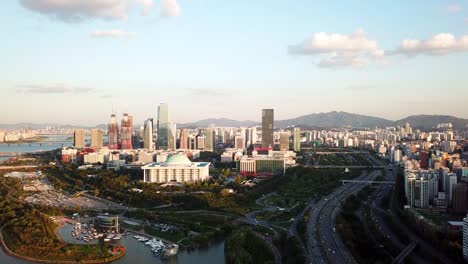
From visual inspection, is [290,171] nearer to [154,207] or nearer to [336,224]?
[154,207]

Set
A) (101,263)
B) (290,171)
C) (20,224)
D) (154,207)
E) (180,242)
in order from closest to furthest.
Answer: (101,263)
(180,242)
(20,224)
(154,207)
(290,171)

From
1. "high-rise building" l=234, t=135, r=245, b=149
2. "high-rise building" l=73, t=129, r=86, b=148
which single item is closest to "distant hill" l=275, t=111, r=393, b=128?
"high-rise building" l=234, t=135, r=245, b=149

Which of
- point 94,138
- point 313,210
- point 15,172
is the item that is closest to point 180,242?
point 313,210

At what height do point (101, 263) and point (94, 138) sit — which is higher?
point (94, 138)

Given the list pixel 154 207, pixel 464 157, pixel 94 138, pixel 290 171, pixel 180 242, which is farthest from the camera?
pixel 94 138

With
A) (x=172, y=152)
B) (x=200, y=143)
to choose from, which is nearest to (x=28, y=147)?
(x=200, y=143)

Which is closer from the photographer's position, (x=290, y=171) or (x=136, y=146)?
(x=290, y=171)

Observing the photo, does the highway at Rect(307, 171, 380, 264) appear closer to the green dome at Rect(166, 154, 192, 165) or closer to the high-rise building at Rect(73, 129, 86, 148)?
the green dome at Rect(166, 154, 192, 165)
